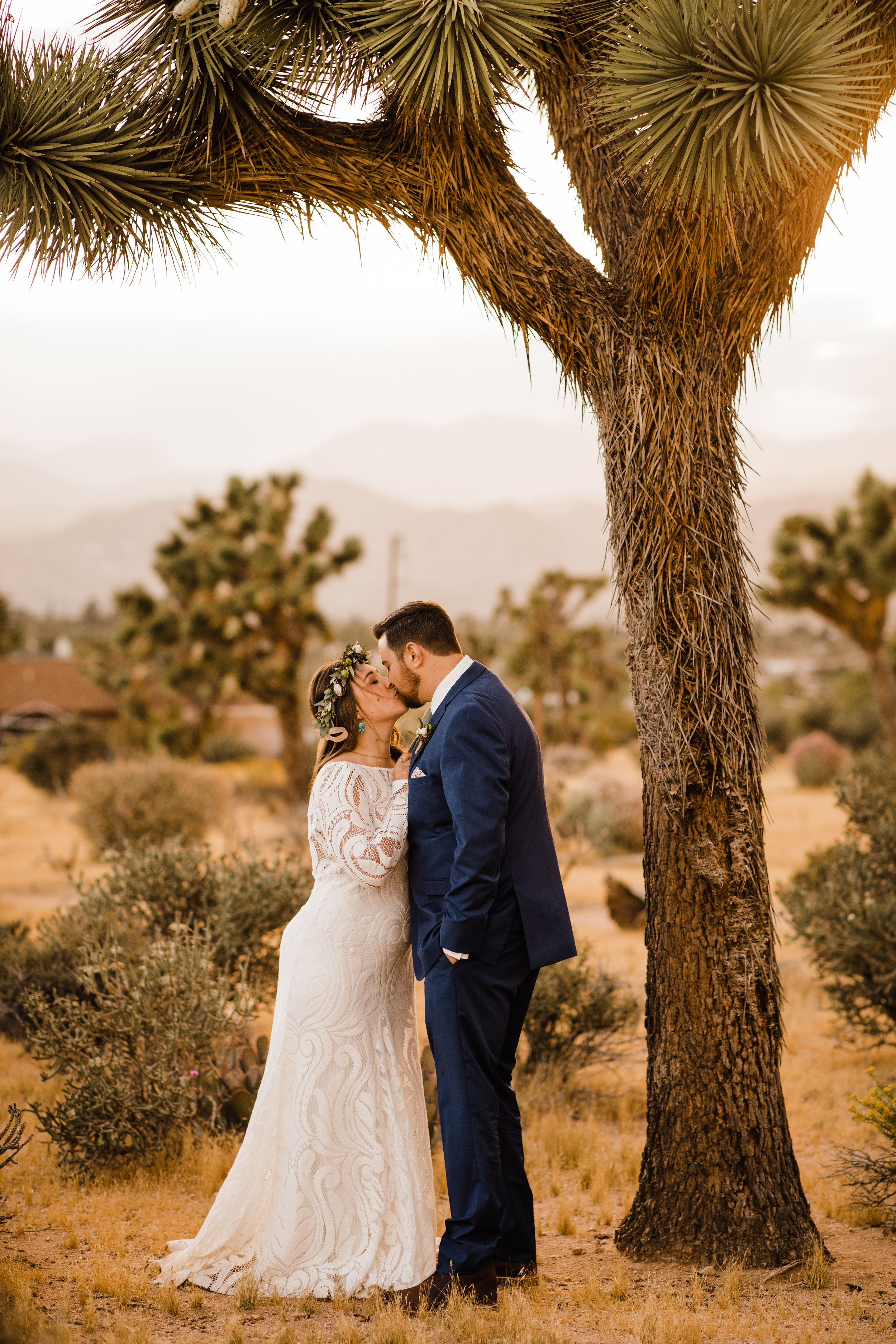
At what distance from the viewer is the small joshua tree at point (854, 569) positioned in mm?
19734

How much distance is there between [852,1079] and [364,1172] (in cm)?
399

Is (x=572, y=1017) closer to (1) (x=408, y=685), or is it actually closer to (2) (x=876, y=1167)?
(2) (x=876, y=1167)

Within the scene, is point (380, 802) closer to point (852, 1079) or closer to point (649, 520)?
point (649, 520)

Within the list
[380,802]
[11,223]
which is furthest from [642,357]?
[11,223]

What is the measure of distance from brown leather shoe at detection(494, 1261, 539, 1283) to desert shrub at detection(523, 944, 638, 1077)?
238 cm

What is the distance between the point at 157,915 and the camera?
7.27 meters

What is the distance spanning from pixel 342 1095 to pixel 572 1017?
9.53ft

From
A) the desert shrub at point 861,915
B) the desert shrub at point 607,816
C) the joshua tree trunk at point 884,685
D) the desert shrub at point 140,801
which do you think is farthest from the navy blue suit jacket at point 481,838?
the joshua tree trunk at point 884,685

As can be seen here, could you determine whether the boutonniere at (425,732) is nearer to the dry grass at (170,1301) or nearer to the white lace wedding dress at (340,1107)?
the white lace wedding dress at (340,1107)

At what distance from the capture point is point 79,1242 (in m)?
4.26

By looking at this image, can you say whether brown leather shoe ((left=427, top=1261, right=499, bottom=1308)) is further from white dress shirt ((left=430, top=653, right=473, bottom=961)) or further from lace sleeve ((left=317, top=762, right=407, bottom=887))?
white dress shirt ((left=430, top=653, right=473, bottom=961))

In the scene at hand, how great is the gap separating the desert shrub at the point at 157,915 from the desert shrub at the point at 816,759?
772 inches

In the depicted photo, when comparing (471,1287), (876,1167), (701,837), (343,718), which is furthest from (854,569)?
(471,1287)

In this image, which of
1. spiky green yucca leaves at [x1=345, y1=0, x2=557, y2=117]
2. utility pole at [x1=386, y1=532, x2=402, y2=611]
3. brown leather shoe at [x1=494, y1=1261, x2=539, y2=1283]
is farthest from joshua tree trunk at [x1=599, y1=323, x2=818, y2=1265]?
utility pole at [x1=386, y1=532, x2=402, y2=611]
